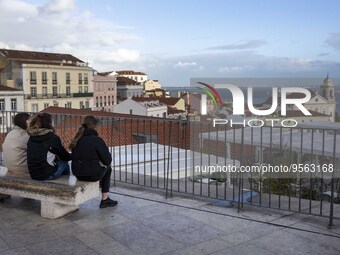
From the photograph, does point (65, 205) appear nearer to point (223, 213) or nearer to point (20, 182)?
point (20, 182)

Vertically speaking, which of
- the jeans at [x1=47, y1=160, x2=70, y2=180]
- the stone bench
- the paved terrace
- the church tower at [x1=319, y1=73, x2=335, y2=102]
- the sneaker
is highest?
the church tower at [x1=319, y1=73, x2=335, y2=102]

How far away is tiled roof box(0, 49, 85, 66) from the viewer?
6512 centimetres

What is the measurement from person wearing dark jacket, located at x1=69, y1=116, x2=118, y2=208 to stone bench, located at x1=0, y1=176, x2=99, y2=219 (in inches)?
4.7

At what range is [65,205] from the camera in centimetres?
518

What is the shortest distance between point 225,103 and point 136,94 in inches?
2688

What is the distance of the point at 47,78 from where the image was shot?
6606 cm

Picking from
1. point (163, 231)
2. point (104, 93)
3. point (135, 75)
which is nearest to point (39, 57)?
point (104, 93)

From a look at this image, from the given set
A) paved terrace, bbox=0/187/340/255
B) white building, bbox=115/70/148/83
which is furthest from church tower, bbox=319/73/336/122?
white building, bbox=115/70/148/83

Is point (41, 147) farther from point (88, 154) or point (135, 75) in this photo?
point (135, 75)

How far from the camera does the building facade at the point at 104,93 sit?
3130 inches

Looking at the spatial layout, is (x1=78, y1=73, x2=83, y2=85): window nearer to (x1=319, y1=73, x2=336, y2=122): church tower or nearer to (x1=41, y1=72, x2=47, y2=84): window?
(x1=41, y1=72, x2=47, y2=84): window

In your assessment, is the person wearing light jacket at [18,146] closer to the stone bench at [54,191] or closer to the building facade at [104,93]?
the stone bench at [54,191]

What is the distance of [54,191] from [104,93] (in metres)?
78.6

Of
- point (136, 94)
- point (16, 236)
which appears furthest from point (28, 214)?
point (136, 94)
